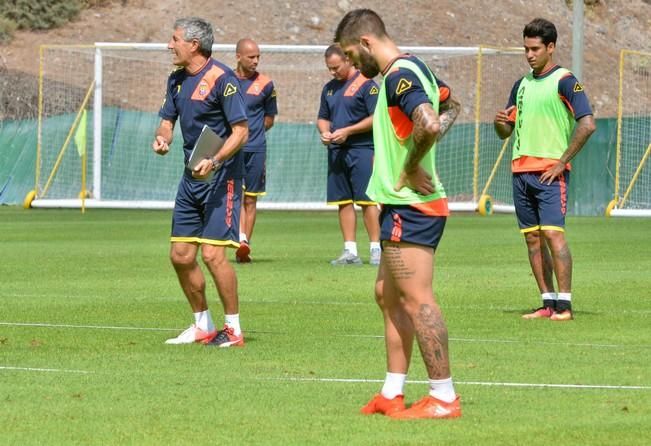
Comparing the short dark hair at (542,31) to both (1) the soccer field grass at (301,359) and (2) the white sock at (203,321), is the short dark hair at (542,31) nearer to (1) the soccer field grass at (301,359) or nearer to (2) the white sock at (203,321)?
(1) the soccer field grass at (301,359)

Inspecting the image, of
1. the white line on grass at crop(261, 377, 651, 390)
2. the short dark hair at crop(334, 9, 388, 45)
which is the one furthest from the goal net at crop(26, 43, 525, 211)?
the short dark hair at crop(334, 9, 388, 45)

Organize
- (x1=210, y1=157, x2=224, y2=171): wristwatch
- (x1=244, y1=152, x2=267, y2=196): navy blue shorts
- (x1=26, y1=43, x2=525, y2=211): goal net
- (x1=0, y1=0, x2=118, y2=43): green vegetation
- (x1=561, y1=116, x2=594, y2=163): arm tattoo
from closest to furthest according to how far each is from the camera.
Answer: (x1=210, y1=157, x2=224, y2=171): wristwatch, (x1=561, y1=116, x2=594, y2=163): arm tattoo, (x1=244, y1=152, x2=267, y2=196): navy blue shorts, (x1=26, y1=43, x2=525, y2=211): goal net, (x1=0, y1=0, x2=118, y2=43): green vegetation

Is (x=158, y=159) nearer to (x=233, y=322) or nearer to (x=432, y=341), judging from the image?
(x=233, y=322)

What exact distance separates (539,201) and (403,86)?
513cm

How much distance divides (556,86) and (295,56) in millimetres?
34152

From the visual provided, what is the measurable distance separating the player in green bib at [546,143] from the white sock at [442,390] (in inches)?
185

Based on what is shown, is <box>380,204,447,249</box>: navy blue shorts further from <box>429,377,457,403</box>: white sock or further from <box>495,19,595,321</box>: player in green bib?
<box>495,19,595,321</box>: player in green bib

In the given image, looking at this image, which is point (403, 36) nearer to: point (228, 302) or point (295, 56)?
point (295, 56)

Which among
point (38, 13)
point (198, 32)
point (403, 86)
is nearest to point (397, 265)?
point (403, 86)

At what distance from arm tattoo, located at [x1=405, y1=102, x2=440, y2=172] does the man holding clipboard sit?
326 centimetres

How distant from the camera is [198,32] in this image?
1064 cm

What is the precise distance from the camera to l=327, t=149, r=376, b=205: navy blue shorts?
1716 cm

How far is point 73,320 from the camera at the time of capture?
1202 centimetres

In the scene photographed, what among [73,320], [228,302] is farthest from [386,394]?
[73,320]
